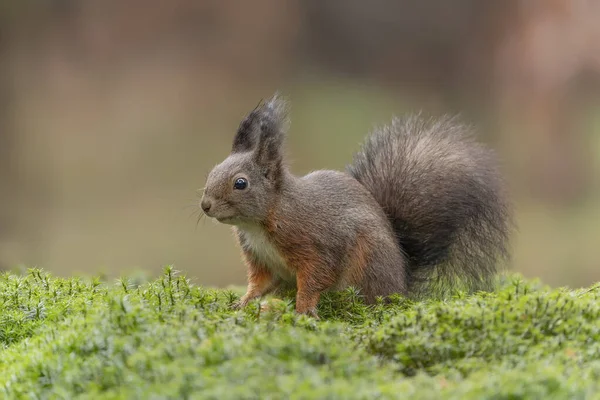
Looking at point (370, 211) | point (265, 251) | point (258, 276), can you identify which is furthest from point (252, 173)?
point (370, 211)

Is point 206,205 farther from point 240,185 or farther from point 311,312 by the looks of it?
point 311,312

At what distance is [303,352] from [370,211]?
198cm

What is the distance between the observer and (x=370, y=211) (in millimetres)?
4211

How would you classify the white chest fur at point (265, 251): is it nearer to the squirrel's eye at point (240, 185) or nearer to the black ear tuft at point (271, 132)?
the squirrel's eye at point (240, 185)

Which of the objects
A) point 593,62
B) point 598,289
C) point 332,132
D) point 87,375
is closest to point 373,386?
point 87,375

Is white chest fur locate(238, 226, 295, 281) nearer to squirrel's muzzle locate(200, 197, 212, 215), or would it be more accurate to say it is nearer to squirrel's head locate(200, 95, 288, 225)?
squirrel's head locate(200, 95, 288, 225)

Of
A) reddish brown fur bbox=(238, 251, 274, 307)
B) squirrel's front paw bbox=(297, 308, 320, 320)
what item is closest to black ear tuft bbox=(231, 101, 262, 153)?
reddish brown fur bbox=(238, 251, 274, 307)

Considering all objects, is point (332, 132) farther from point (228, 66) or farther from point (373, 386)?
point (373, 386)

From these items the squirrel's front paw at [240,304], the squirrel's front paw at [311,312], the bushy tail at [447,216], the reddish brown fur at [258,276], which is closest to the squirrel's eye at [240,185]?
the reddish brown fur at [258,276]

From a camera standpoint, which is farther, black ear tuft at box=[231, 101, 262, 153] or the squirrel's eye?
black ear tuft at box=[231, 101, 262, 153]

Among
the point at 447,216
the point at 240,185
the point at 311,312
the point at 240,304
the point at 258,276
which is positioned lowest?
the point at 311,312

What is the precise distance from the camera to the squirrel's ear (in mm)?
3941

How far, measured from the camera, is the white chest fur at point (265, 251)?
13.0ft

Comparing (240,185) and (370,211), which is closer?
(240,185)
